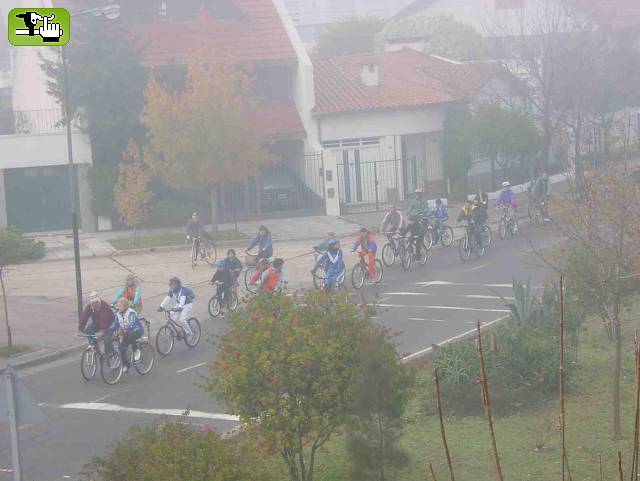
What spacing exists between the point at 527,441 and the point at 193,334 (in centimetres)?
859

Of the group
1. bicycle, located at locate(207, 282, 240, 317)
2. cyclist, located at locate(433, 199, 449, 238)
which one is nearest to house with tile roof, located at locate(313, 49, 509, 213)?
cyclist, located at locate(433, 199, 449, 238)

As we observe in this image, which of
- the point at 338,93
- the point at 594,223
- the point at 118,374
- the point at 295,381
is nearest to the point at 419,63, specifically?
the point at 338,93

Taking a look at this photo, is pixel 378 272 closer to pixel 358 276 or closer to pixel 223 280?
pixel 358 276

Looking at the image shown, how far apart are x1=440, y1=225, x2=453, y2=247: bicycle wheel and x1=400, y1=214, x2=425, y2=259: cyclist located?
2450 mm

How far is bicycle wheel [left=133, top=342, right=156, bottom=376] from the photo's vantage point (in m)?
17.5

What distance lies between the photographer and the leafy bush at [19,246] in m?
25.9

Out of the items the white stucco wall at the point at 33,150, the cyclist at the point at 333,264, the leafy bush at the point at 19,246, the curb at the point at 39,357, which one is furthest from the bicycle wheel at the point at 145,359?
the white stucco wall at the point at 33,150

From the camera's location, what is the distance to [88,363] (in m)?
17.3

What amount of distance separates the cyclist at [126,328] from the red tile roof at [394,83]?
70.2 ft

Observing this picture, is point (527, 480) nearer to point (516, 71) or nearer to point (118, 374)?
point (118, 374)

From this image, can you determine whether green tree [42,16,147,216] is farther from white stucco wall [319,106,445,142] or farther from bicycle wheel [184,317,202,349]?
bicycle wheel [184,317,202,349]

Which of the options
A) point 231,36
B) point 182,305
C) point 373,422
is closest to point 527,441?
point 373,422

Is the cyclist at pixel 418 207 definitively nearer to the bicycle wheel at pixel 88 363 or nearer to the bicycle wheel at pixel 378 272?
the bicycle wheel at pixel 378 272

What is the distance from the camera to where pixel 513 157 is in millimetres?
38062
